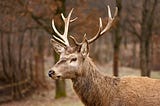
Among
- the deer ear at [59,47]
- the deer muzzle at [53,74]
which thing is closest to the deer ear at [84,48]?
the deer ear at [59,47]

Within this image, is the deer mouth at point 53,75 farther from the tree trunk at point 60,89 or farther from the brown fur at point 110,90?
the tree trunk at point 60,89

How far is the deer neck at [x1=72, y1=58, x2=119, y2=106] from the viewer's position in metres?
8.67

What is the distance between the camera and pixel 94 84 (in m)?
8.78

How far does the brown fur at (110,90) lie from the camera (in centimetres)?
864

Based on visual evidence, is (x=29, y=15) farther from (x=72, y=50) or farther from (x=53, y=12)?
(x=72, y=50)

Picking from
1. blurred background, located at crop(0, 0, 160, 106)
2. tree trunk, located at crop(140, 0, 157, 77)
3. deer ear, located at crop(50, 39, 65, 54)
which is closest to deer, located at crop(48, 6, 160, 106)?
deer ear, located at crop(50, 39, 65, 54)

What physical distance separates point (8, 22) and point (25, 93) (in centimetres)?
295

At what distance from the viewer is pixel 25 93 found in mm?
18672

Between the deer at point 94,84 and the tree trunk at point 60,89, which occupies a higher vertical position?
the deer at point 94,84

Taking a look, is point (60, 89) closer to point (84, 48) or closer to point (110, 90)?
point (110, 90)

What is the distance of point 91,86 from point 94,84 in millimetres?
74

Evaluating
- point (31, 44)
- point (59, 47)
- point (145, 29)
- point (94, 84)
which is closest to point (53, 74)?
point (59, 47)

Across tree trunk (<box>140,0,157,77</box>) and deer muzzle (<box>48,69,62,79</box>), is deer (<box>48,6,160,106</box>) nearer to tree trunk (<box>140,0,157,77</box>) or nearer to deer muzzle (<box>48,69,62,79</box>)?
deer muzzle (<box>48,69,62,79</box>)

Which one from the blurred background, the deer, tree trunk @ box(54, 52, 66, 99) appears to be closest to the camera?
the deer
